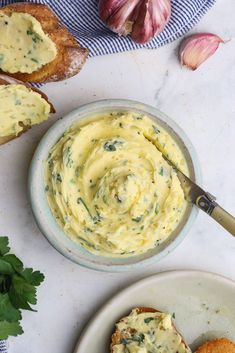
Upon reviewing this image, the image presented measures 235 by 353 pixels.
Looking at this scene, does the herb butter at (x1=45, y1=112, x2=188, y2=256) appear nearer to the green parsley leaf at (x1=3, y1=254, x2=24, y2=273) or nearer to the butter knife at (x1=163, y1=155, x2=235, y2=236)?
the butter knife at (x1=163, y1=155, x2=235, y2=236)

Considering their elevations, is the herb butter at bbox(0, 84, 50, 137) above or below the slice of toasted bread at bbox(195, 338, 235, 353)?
above

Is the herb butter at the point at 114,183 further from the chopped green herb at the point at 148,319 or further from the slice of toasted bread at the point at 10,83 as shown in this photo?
the chopped green herb at the point at 148,319

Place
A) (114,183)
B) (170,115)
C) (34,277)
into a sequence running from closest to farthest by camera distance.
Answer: (114,183), (34,277), (170,115)

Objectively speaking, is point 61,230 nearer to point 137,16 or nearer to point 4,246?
point 4,246

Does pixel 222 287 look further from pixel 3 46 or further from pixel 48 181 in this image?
pixel 3 46

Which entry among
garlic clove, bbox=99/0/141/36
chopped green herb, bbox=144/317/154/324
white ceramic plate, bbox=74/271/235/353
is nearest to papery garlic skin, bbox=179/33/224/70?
garlic clove, bbox=99/0/141/36

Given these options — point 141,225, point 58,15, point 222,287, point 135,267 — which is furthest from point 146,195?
point 58,15

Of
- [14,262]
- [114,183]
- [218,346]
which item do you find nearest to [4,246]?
[14,262]
